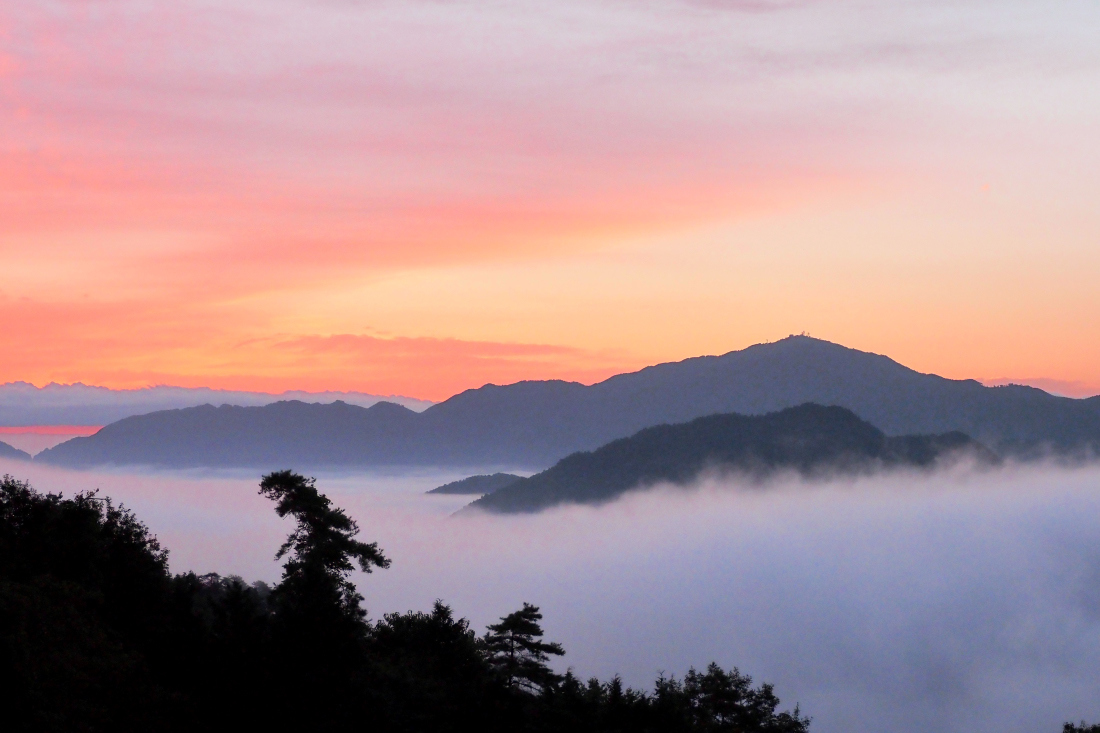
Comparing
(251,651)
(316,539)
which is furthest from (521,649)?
(251,651)

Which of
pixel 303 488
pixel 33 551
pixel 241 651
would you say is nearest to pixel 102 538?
pixel 33 551

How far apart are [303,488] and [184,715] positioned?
2302 cm

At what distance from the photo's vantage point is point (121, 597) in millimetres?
40969

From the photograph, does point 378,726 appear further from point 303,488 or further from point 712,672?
point 712,672

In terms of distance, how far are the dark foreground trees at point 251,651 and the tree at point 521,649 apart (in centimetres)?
11

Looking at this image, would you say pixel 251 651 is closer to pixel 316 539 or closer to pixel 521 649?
pixel 316 539

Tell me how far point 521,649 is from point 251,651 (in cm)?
2517

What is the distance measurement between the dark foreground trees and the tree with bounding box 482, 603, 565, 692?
112mm

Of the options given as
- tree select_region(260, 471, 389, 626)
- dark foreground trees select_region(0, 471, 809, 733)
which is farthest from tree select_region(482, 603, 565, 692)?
tree select_region(260, 471, 389, 626)

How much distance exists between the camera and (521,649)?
57.4 meters

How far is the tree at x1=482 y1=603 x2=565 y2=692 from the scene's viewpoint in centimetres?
5547

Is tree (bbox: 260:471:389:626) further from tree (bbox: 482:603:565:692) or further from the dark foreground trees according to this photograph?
tree (bbox: 482:603:565:692)

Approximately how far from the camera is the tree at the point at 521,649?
5547cm

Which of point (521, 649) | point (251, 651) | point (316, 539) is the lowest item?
point (521, 649)
